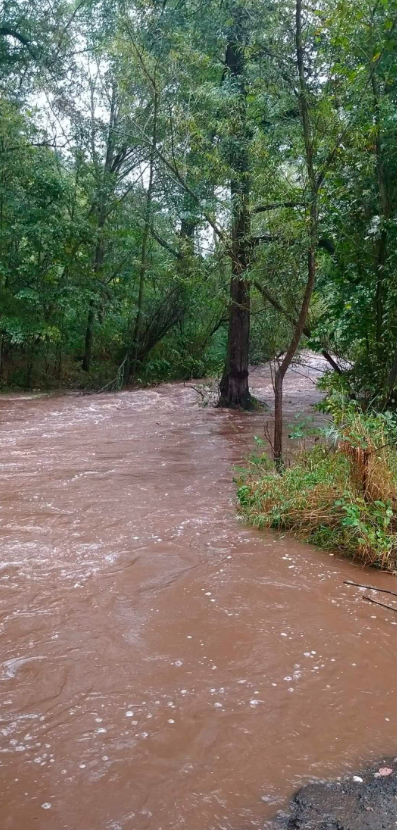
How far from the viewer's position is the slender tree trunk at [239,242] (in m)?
7.45

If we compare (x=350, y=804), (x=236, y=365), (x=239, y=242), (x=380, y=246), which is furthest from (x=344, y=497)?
(x=236, y=365)

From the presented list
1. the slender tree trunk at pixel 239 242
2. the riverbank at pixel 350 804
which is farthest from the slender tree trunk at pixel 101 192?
the riverbank at pixel 350 804

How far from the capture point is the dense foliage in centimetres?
668

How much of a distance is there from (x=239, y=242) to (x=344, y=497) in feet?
11.3

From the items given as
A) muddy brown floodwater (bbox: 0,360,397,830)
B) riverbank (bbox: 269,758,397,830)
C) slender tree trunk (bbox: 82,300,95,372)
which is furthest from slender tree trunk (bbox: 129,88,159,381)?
riverbank (bbox: 269,758,397,830)

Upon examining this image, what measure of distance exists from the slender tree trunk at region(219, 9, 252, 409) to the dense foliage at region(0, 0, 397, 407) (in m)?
0.05

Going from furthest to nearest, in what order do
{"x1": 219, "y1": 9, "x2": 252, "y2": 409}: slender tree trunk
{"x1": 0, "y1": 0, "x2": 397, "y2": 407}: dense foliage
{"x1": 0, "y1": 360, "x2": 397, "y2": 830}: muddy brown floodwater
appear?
{"x1": 219, "y1": 9, "x2": 252, "y2": 409}: slender tree trunk → {"x1": 0, "y1": 0, "x2": 397, "y2": 407}: dense foliage → {"x1": 0, "y1": 360, "x2": 397, "y2": 830}: muddy brown floodwater

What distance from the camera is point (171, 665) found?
352 centimetres

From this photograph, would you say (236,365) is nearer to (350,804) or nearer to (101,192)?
(101,192)

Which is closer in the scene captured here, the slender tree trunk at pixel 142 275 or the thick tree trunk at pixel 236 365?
the thick tree trunk at pixel 236 365

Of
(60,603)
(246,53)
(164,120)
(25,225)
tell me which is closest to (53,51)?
(25,225)

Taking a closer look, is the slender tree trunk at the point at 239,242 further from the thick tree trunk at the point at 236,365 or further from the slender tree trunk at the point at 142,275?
the slender tree trunk at the point at 142,275

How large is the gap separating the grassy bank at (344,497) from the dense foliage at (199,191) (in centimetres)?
152

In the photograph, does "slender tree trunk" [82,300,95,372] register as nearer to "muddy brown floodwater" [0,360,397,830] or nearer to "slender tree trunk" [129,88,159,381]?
"slender tree trunk" [129,88,159,381]
